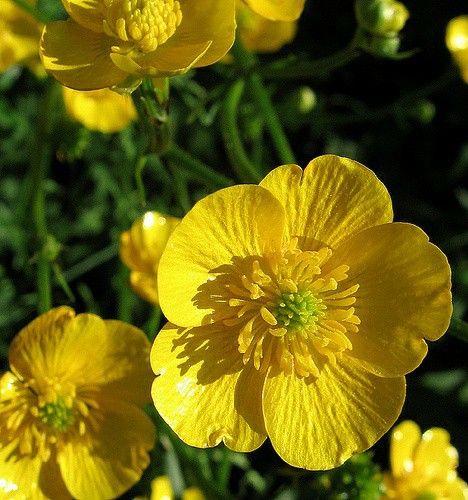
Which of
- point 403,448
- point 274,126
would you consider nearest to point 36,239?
point 274,126

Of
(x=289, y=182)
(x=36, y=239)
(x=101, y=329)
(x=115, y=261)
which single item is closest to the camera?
(x=289, y=182)

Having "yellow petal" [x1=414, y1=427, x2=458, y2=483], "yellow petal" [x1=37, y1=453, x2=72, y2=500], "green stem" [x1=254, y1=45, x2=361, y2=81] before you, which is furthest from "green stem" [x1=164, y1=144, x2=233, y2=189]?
"yellow petal" [x1=414, y1=427, x2=458, y2=483]

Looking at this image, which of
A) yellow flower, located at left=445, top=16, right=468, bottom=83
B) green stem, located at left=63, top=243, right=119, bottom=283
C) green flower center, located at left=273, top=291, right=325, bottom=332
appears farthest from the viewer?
green stem, located at left=63, top=243, right=119, bottom=283

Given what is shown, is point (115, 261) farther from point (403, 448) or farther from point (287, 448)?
point (287, 448)

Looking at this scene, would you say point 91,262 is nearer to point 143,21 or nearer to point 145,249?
point 145,249

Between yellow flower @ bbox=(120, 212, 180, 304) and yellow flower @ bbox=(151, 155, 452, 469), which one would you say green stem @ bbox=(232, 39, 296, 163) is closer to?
yellow flower @ bbox=(120, 212, 180, 304)

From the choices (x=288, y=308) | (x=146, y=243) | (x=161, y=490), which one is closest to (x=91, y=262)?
(x=146, y=243)
